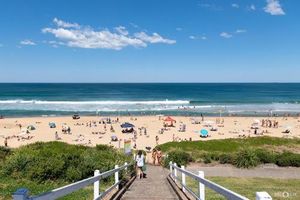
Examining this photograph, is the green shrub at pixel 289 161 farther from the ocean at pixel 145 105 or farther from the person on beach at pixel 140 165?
the ocean at pixel 145 105

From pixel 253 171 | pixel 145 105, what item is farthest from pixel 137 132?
pixel 145 105

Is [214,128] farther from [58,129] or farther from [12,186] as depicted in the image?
[12,186]

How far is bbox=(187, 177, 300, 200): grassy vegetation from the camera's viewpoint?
11958 millimetres

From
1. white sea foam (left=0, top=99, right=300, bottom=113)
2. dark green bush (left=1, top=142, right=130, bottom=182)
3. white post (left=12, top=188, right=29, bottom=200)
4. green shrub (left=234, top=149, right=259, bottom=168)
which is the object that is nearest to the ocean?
white sea foam (left=0, top=99, right=300, bottom=113)

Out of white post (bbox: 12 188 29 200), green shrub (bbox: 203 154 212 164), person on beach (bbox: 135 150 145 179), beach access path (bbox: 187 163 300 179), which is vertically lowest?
beach access path (bbox: 187 163 300 179)

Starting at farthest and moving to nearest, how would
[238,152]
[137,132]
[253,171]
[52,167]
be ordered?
[137,132] < [238,152] < [253,171] < [52,167]

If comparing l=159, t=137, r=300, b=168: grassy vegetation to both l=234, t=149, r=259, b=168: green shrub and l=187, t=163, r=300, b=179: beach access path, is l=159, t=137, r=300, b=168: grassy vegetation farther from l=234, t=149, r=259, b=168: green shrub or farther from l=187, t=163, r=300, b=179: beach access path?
l=187, t=163, r=300, b=179: beach access path

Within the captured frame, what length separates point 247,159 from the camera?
70.4 ft

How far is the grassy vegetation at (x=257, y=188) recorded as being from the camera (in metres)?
12.0

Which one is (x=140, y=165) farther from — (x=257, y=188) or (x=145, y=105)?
(x=145, y=105)

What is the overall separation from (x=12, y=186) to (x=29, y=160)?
2864 millimetres

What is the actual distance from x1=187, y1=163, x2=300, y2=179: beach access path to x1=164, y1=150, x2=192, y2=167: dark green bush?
0.54 m

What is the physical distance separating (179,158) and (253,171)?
4.31m

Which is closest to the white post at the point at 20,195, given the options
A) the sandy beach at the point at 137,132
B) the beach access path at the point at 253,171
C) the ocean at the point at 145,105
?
the beach access path at the point at 253,171
